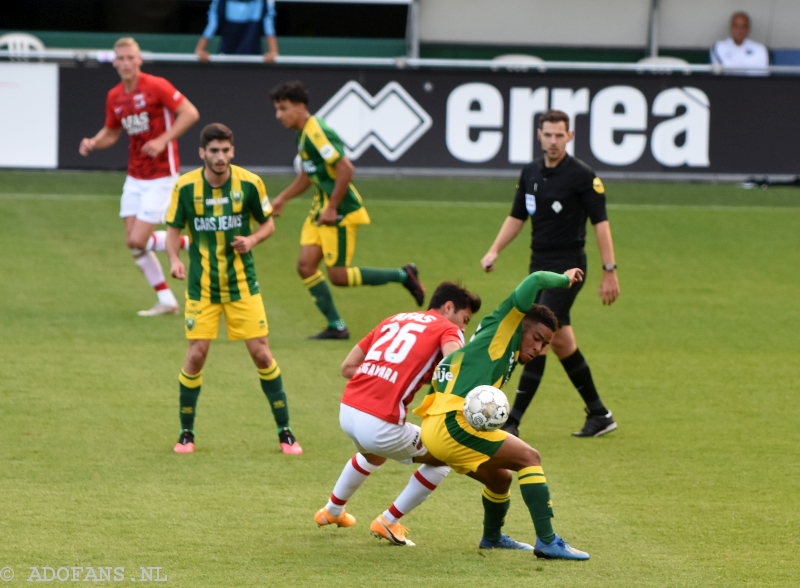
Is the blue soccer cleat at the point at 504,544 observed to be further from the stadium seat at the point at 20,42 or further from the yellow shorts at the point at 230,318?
the stadium seat at the point at 20,42

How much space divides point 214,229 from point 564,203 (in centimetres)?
236

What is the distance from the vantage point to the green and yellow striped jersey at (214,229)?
6605mm

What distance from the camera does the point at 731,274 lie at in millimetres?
12633

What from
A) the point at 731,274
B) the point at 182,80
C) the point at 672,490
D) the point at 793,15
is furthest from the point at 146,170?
the point at 793,15

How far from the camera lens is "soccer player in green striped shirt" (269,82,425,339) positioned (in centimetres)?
941

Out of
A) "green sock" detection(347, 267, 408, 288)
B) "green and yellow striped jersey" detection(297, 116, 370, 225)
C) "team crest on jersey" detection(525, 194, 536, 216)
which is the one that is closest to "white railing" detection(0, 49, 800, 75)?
"green and yellow striped jersey" detection(297, 116, 370, 225)

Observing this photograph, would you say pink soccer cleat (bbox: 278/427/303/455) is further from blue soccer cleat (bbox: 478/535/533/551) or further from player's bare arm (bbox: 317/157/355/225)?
player's bare arm (bbox: 317/157/355/225)

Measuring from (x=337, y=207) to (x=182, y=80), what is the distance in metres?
6.06

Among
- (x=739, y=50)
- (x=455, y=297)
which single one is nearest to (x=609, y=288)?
(x=455, y=297)

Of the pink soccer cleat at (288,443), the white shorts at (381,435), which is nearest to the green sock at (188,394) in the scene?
the pink soccer cleat at (288,443)

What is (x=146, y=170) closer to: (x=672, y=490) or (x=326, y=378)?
(x=326, y=378)

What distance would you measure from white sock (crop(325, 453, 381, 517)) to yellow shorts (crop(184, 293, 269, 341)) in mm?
1608

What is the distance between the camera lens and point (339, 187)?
9391 millimetres

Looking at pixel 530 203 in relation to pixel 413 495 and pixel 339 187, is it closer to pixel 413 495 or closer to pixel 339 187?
pixel 339 187
